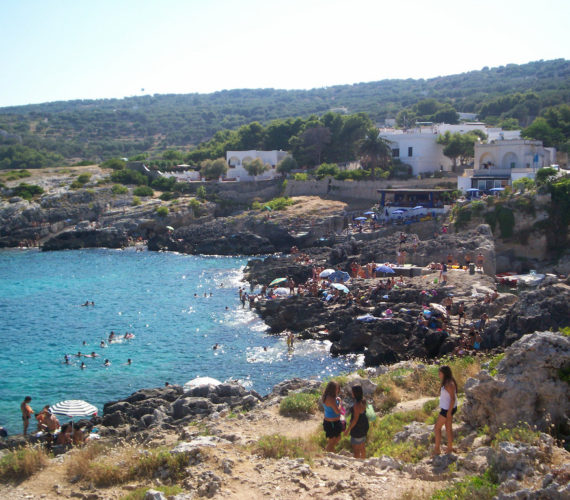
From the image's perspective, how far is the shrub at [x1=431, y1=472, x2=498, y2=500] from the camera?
683 cm

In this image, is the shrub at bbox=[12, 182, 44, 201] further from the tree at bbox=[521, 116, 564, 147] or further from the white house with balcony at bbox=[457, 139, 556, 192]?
the tree at bbox=[521, 116, 564, 147]

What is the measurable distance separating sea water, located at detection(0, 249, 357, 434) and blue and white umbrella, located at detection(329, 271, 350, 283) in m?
5.09

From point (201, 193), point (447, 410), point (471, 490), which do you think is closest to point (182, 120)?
point (201, 193)

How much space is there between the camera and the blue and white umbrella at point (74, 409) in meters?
18.0

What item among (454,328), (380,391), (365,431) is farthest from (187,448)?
(454,328)

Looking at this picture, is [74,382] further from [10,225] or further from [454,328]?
Answer: [10,225]

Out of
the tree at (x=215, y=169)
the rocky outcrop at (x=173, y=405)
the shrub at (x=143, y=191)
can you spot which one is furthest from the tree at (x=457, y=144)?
the rocky outcrop at (x=173, y=405)

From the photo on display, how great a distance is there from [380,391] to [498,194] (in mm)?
30692

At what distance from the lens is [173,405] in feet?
55.7

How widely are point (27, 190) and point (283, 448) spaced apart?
61780 mm

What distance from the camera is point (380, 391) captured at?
1312 centimetres

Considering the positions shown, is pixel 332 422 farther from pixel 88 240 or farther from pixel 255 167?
pixel 255 167

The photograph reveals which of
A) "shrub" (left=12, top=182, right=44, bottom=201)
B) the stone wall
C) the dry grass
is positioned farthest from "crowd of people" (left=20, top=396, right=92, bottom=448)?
"shrub" (left=12, top=182, right=44, bottom=201)

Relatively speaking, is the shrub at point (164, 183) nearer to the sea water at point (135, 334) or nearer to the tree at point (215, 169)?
the tree at point (215, 169)
